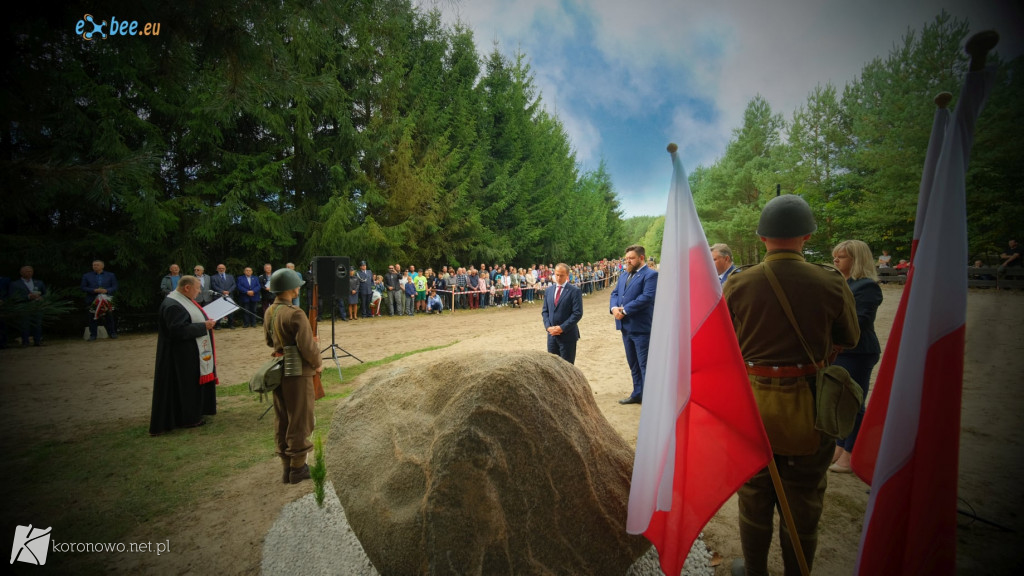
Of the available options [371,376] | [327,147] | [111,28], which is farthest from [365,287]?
[371,376]

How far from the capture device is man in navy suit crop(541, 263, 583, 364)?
604 centimetres

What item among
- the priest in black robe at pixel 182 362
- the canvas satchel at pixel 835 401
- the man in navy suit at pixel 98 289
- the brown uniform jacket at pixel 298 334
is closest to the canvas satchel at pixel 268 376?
the brown uniform jacket at pixel 298 334

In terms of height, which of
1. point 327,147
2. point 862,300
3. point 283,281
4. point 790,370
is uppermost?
point 327,147

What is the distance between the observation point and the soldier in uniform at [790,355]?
7.25 ft

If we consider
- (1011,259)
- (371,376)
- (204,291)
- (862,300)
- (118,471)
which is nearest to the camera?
(371,376)

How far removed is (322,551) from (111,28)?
4286 mm

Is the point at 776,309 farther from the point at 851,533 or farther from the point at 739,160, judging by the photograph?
the point at 739,160

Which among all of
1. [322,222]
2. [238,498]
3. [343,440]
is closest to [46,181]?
[343,440]

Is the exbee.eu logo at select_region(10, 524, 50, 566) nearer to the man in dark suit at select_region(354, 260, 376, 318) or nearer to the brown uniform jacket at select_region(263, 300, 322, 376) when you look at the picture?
the brown uniform jacket at select_region(263, 300, 322, 376)

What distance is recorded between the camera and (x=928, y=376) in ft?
5.50

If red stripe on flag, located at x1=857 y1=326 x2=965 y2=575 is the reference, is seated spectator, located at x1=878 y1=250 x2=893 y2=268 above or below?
above

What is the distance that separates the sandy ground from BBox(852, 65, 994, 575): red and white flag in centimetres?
145

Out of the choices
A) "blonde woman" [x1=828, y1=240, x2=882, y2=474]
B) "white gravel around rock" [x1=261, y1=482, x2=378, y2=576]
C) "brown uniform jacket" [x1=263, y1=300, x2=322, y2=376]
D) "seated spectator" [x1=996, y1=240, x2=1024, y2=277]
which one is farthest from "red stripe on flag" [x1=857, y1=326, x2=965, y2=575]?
"seated spectator" [x1=996, y1=240, x2=1024, y2=277]

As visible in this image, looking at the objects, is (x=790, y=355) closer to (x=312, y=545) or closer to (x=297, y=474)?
(x=312, y=545)
